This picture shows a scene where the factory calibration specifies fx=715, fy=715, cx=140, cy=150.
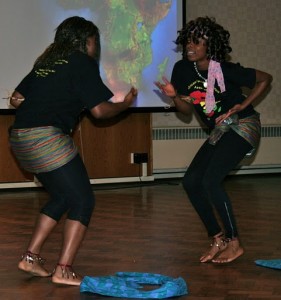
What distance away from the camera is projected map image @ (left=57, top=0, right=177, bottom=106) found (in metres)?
7.64

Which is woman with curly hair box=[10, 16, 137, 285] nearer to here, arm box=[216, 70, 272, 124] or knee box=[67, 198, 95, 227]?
knee box=[67, 198, 95, 227]

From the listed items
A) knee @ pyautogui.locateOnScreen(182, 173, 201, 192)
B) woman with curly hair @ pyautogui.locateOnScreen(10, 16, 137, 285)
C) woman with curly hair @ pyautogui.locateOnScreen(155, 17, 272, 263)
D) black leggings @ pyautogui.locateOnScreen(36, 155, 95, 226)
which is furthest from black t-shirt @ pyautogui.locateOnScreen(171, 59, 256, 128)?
black leggings @ pyautogui.locateOnScreen(36, 155, 95, 226)

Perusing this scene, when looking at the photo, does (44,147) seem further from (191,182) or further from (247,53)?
(247,53)

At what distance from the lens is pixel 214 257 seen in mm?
4254

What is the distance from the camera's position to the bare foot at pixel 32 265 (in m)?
3.72

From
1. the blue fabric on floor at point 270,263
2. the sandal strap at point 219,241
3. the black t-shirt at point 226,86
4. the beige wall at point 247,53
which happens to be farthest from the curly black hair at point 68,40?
the beige wall at point 247,53

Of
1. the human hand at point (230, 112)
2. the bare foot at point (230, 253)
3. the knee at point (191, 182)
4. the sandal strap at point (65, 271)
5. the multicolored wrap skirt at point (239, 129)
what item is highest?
the human hand at point (230, 112)

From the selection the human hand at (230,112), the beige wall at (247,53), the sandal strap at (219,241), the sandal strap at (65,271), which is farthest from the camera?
the beige wall at (247,53)

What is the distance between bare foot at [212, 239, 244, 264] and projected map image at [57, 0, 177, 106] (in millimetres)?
3719

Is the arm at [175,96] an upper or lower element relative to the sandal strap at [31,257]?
upper

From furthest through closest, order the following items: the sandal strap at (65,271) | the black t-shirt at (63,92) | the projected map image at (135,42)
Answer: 1. the projected map image at (135,42)
2. the sandal strap at (65,271)
3. the black t-shirt at (63,92)

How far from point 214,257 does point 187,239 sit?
60 cm

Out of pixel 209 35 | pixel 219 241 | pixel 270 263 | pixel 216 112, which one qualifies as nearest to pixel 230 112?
pixel 216 112

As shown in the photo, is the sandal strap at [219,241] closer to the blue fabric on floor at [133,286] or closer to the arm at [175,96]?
the blue fabric on floor at [133,286]
